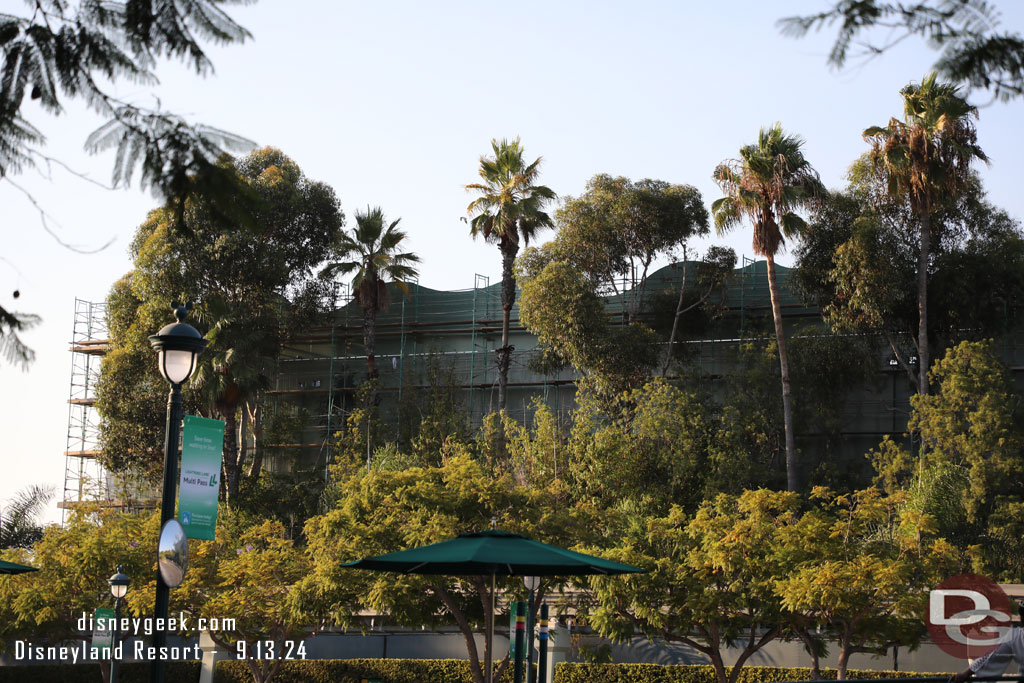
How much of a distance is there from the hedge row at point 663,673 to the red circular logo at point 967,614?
5.12 feet

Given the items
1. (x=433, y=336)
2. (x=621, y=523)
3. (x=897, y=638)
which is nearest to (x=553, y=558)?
(x=897, y=638)

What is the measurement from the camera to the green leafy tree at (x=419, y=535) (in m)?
23.7

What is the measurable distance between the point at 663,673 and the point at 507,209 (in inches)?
827

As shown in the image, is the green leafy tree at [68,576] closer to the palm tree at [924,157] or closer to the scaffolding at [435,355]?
the scaffolding at [435,355]

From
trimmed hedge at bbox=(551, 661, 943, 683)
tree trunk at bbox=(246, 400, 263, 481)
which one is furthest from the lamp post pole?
tree trunk at bbox=(246, 400, 263, 481)

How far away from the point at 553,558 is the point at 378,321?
130 feet

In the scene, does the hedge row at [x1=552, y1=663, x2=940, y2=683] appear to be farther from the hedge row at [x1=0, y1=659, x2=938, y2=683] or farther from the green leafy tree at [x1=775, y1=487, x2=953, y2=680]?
the green leafy tree at [x1=775, y1=487, x2=953, y2=680]

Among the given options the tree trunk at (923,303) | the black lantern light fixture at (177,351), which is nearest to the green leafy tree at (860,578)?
the tree trunk at (923,303)

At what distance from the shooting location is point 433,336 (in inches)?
2014

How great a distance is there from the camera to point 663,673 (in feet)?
93.4

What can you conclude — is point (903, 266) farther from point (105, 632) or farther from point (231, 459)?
point (105, 632)

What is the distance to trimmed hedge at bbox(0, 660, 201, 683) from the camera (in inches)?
1293

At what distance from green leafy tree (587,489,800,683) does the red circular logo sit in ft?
10.2

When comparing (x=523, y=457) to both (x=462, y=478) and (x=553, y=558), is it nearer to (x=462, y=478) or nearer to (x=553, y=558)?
(x=462, y=478)
